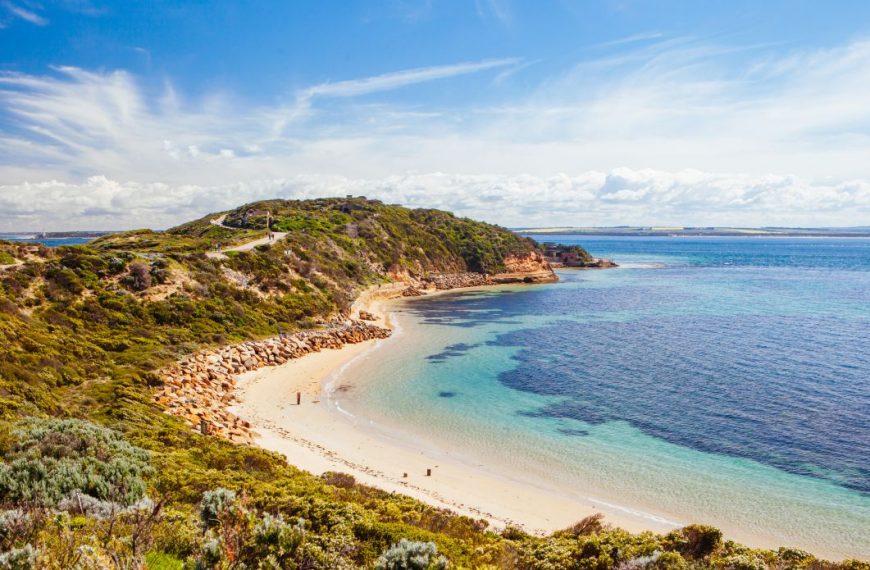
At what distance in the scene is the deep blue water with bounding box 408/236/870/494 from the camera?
2592cm

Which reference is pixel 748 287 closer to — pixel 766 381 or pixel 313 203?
pixel 766 381

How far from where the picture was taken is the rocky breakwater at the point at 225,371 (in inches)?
1032

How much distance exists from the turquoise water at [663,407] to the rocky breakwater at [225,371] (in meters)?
5.32

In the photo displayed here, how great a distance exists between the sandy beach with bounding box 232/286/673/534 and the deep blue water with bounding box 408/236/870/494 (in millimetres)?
7373

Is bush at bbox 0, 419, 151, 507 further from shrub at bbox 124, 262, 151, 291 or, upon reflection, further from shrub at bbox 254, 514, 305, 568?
shrub at bbox 124, 262, 151, 291

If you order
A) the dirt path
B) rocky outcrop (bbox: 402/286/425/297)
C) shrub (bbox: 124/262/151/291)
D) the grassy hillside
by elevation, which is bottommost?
rocky outcrop (bbox: 402/286/425/297)

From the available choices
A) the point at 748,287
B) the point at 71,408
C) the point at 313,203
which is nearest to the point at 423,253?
the point at 313,203

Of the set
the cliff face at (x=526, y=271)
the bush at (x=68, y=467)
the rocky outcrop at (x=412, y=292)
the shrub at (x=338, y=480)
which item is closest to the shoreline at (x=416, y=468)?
the shrub at (x=338, y=480)

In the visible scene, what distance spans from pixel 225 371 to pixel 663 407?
27.8 metres

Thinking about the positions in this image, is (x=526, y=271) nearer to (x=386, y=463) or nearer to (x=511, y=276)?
(x=511, y=276)

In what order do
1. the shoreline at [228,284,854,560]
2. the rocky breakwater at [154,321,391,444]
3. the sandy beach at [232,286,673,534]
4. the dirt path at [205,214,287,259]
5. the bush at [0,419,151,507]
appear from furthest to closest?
the dirt path at [205,214,287,259], the rocky breakwater at [154,321,391,444], the sandy beach at [232,286,673,534], the shoreline at [228,284,854,560], the bush at [0,419,151,507]

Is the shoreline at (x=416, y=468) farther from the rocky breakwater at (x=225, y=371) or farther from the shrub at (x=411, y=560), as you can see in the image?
the shrub at (x=411, y=560)

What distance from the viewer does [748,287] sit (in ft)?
300

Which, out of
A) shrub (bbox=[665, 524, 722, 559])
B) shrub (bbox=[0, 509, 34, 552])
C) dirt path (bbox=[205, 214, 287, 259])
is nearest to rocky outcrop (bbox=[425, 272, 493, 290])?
dirt path (bbox=[205, 214, 287, 259])
